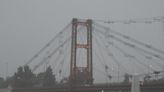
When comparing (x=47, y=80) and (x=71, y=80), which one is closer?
(x=71, y=80)

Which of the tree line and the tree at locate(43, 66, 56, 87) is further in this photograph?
the tree at locate(43, 66, 56, 87)

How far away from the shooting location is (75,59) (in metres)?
85.1

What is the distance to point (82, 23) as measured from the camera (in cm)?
8925

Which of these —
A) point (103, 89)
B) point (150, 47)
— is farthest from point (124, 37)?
point (103, 89)

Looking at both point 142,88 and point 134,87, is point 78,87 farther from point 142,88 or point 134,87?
point 134,87

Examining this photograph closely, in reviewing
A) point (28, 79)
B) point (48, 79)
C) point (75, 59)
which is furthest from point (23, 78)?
point (75, 59)

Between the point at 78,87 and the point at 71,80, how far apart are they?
524 centimetres

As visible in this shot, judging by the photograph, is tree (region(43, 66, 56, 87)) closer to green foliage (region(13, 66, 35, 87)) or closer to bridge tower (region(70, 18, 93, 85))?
green foliage (region(13, 66, 35, 87))

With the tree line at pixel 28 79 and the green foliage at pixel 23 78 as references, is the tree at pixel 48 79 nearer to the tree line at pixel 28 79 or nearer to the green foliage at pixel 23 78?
the tree line at pixel 28 79

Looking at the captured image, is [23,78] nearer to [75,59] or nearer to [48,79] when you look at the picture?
[48,79]

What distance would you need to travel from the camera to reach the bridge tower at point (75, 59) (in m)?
83.4

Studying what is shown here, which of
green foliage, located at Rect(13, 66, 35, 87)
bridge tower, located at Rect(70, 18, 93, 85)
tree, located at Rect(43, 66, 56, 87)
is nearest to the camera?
bridge tower, located at Rect(70, 18, 93, 85)

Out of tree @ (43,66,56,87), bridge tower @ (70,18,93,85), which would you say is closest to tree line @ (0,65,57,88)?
tree @ (43,66,56,87)

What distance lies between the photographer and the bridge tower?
274 feet
